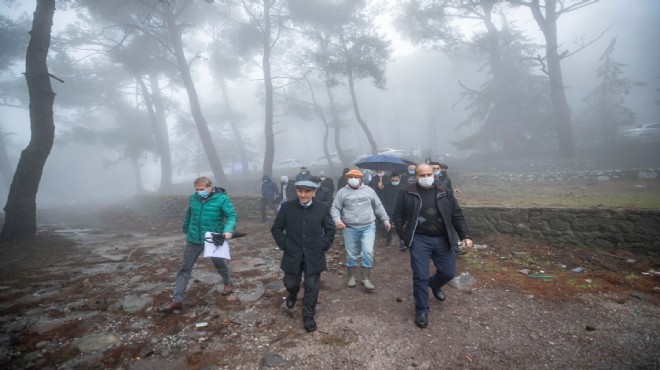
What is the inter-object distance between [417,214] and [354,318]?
1.60 m

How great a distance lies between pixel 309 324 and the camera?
11.1 feet

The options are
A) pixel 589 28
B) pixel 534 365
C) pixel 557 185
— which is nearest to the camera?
pixel 534 365

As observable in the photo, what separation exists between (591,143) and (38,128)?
28.1m

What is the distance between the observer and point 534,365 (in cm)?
271

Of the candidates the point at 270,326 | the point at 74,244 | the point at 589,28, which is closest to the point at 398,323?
the point at 270,326

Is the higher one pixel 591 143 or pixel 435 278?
pixel 591 143

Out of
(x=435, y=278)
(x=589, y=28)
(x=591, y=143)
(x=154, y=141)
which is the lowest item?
(x=435, y=278)

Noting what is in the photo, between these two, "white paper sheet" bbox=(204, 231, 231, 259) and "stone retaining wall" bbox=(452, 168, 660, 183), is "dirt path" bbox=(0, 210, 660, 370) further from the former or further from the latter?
"stone retaining wall" bbox=(452, 168, 660, 183)

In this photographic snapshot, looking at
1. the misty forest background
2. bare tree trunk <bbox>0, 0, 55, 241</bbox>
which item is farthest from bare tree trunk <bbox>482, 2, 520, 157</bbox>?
bare tree trunk <bbox>0, 0, 55, 241</bbox>

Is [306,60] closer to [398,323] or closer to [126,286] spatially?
[126,286]

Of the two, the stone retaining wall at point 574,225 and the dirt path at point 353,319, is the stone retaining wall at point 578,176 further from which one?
the dirt path at point 353,319

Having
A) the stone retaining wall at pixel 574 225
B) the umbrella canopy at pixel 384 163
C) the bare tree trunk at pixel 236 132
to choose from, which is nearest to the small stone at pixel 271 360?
the umbrella canopy at pixel 384 163

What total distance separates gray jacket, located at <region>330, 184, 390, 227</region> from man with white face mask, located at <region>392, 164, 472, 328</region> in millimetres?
818

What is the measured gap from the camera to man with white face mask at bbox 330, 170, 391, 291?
175 inches
